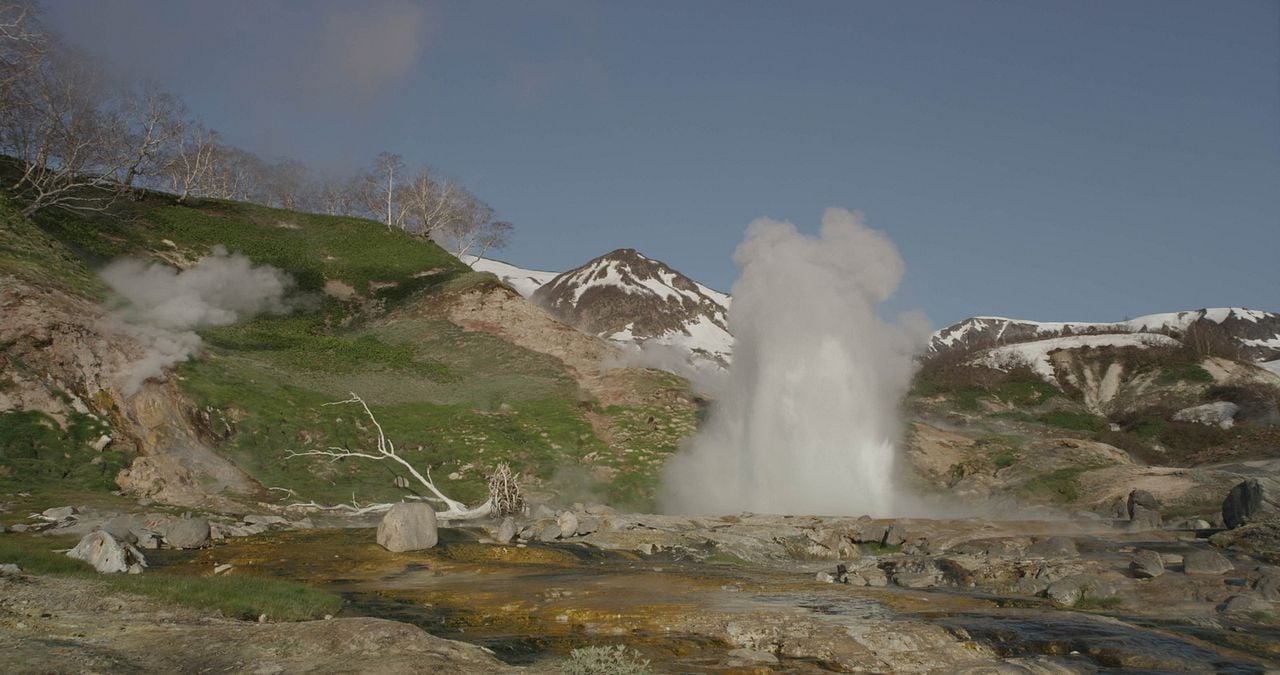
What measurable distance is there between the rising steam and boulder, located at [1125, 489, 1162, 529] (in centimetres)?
4086

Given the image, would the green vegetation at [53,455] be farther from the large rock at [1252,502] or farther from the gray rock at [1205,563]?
the large rock at [1252,502]

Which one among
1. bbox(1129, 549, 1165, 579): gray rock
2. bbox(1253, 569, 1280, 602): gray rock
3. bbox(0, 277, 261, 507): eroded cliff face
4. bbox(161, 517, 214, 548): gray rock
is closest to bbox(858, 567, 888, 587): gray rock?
bbox(1129, 549, 1165, 579): gray rock

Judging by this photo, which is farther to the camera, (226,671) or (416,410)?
(416,410)

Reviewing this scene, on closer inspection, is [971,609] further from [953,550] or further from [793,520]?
[793,520]

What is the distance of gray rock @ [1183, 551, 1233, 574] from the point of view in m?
19.7

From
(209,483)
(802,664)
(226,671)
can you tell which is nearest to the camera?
(226,671)

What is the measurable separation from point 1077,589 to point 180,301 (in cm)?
4916

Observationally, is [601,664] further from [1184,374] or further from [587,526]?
[1184,374]

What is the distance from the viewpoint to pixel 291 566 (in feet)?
66.1

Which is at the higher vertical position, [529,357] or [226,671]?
[529,357]

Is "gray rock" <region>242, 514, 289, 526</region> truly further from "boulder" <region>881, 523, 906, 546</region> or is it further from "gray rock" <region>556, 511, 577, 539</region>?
→ "boulder" <region>881, 523, 906, 546</region>

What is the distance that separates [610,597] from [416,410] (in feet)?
97.3

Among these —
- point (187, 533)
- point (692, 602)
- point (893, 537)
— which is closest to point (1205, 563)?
point (893, 537)

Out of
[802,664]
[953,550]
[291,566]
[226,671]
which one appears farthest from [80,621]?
[953,550]
